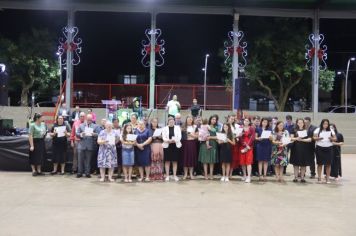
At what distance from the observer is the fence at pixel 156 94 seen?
73.1 ft

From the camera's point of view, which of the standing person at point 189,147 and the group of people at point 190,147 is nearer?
the group of people at point 190,147

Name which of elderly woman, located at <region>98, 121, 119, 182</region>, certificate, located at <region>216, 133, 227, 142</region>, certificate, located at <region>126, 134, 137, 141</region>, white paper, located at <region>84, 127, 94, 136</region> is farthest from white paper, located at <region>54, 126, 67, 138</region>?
certificate, located at <region>216, 133, 227, 142</region>

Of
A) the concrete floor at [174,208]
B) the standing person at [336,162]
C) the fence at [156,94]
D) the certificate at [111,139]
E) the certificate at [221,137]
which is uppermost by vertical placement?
the fence at [156,94]

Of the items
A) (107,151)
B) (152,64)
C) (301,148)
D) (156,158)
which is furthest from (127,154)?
(152,64)

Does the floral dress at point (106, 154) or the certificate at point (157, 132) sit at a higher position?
the certificate at point (157, 132)

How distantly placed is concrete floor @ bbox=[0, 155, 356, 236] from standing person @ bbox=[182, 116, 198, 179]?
592mm

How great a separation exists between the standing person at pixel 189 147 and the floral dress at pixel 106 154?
1772 mm

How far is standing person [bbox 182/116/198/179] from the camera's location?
11.9 m

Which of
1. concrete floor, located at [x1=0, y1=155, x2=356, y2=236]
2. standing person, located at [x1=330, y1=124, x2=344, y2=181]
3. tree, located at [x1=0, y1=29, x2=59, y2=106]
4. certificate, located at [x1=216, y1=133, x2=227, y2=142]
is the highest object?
tree, located at [x1=0, y1=29, x2=59, y2=106]

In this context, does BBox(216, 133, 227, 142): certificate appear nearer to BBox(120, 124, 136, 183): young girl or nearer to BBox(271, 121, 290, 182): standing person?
BBox(271, 121, 290, 182): standing person

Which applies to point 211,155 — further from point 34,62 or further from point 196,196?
point 34,62

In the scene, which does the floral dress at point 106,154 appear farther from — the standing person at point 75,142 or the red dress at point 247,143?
the red dress at point 247,143

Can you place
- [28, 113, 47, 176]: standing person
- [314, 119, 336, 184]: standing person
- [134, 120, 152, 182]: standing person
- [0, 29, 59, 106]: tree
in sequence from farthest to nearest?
1. [0, 29, 59, 106]: tree
2. [28, 113, 47, 176]: standing person
3. [314, 119, 336, 184]: standing person
4. [134, 120, 152, 182]: standing person

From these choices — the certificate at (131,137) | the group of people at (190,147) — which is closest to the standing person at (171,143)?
the group of people at (190,147)
